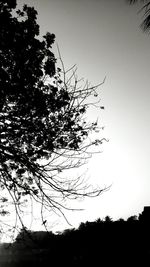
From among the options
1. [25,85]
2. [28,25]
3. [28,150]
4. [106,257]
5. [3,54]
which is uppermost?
[28,25]

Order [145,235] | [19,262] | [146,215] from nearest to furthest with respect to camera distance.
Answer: [145,235] → [146,215] → [19,262]

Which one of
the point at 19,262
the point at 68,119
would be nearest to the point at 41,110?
the point at 68,119

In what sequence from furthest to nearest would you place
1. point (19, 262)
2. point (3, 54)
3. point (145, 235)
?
point (19, 262), point (145, 235), point (3, 54)

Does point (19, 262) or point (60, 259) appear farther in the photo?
point (19, 262)

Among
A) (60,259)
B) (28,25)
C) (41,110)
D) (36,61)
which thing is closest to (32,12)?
(28,25)

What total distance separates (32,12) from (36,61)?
4.95ft

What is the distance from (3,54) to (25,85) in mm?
984

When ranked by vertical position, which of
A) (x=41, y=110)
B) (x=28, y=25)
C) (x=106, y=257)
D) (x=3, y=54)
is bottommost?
(x=106, y=257)

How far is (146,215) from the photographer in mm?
20031

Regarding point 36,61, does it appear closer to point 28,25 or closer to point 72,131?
point 28,25

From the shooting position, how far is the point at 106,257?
20.5 metres

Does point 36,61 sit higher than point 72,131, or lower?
higher

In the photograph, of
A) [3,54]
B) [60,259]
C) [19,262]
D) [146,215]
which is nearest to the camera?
[3,54]

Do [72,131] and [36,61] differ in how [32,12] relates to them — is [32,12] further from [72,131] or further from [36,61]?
[72,131]
